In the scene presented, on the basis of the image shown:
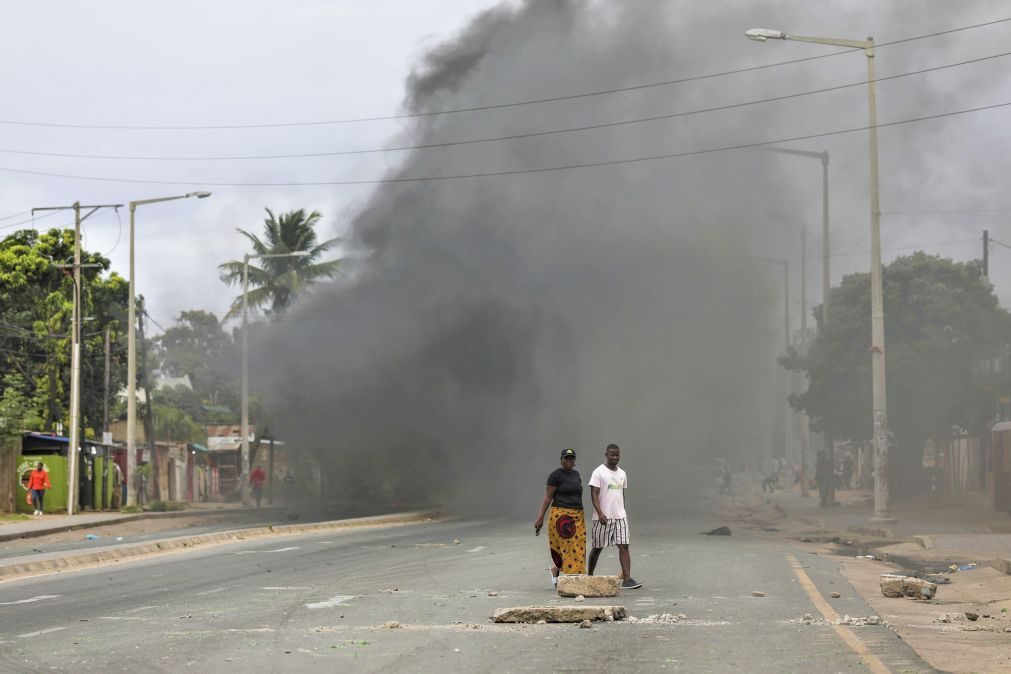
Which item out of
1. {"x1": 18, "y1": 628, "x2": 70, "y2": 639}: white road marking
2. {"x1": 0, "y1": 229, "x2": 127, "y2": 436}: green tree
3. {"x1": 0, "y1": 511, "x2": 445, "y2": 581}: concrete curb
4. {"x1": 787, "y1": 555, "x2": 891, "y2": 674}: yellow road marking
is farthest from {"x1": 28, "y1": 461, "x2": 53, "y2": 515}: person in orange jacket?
{"x1": 18, "y1": 628, "x2": 70, "y2": 639}: white road marking

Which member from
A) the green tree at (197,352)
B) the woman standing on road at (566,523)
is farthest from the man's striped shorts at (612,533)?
the green tree at (197,352)

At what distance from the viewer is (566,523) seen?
45.6ft

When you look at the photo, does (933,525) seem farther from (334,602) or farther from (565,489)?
(334,602)

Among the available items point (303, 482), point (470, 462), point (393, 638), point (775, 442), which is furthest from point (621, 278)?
point (775, 442)

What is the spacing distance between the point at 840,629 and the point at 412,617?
3516mm

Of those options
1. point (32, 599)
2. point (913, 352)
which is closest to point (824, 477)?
point (913, 352)

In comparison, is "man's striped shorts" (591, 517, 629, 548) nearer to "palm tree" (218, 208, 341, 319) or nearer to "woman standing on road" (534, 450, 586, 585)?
"woman standing on road" (534, 450, 586, 585)

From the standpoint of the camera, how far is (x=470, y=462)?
4638cm

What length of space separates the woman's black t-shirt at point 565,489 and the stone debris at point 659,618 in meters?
2.76

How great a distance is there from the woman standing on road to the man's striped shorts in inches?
11.2

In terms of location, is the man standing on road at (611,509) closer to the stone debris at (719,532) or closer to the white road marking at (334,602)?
the white road marking at (334,602)

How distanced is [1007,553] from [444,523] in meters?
16.0

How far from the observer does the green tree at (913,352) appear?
37.9 meters

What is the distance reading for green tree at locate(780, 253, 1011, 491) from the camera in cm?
3794
